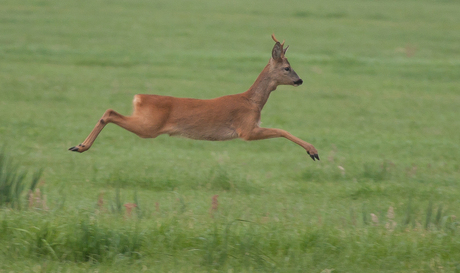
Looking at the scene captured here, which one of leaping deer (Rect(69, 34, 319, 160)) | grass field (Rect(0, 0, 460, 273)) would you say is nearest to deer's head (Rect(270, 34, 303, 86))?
leaping deer (Rect(69, 34, 319, 160))

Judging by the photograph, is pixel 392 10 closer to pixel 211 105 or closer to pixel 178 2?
pixel 178 2

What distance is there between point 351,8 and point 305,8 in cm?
282

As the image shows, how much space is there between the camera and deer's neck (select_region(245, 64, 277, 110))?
738 centimetres

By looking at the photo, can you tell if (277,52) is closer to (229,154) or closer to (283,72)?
(283,72)

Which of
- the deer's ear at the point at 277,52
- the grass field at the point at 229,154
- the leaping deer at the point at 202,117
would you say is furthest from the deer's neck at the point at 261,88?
the grass field at the point at 229,154

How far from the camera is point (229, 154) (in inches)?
466

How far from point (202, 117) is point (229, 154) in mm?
5045

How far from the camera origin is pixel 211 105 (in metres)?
6.96

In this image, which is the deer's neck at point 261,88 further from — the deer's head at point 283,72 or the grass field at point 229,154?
the grass field at point 229,154

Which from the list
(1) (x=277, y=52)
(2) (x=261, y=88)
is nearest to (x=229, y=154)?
(2) (x=261, y=88)

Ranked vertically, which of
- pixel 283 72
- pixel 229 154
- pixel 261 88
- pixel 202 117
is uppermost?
pixel 283 72

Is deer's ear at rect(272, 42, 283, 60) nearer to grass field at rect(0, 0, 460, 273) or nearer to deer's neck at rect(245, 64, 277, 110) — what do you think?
deer's neck at rect(245, 64, 277, 110)

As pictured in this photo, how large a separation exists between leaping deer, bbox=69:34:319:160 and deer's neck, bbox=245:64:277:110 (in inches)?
3.7

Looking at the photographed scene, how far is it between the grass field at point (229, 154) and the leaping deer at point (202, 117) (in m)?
0.88
